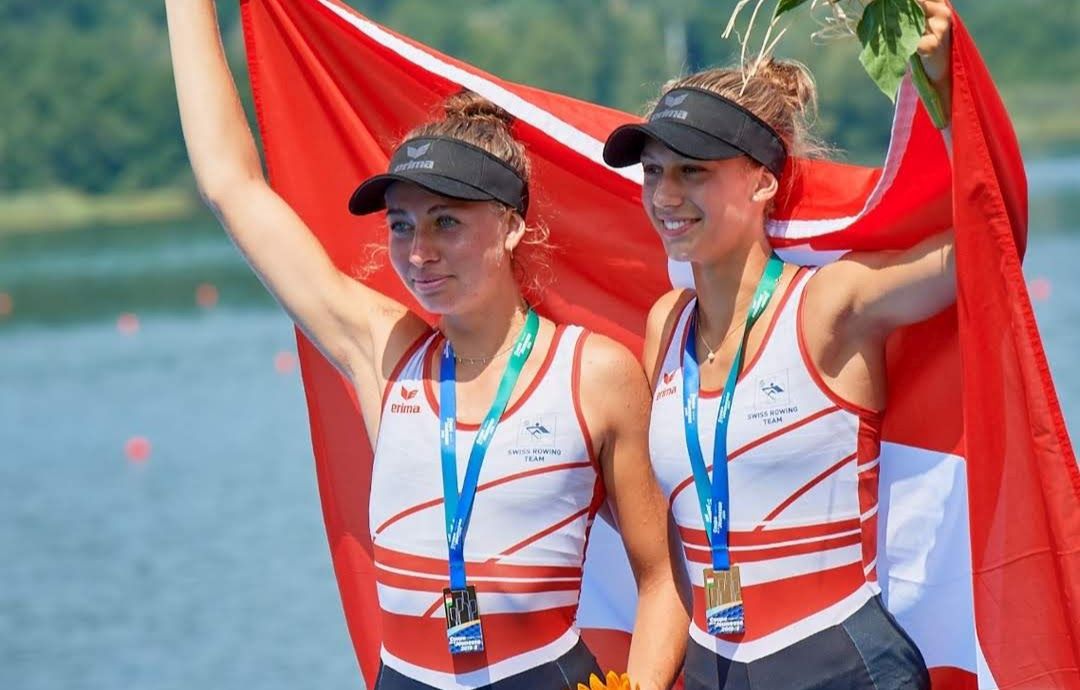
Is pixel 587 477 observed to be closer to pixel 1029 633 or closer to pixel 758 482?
pixel 758 482

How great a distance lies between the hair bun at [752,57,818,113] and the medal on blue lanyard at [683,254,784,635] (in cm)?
45

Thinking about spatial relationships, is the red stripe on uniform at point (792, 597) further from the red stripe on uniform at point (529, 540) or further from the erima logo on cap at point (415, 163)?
the erima logo on cap at point (415, 163)

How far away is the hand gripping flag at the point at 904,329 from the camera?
3709 mm

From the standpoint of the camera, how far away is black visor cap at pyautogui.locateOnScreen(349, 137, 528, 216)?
165 inches

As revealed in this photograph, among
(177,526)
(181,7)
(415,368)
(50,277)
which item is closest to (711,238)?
(415,368)

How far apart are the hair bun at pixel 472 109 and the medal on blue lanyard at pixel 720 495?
93 centimetres

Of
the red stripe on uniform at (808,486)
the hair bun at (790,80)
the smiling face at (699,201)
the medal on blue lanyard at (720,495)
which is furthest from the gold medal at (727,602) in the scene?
the hair bun at (790,80)

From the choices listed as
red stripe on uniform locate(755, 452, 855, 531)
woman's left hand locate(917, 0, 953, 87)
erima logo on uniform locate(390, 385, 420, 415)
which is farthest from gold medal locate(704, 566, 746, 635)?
woman's left hand locate(917, 0, 953, 87)

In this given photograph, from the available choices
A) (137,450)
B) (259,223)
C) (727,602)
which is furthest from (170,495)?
(727,602)

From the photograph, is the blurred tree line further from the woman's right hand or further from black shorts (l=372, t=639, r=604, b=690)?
black shorts (l=372, t=639, r=604, b=690)

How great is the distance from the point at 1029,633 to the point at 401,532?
4.89ft

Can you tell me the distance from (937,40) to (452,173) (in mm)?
1216

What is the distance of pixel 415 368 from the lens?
4.43 m

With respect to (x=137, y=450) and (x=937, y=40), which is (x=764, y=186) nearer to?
(x=937, y=40)
